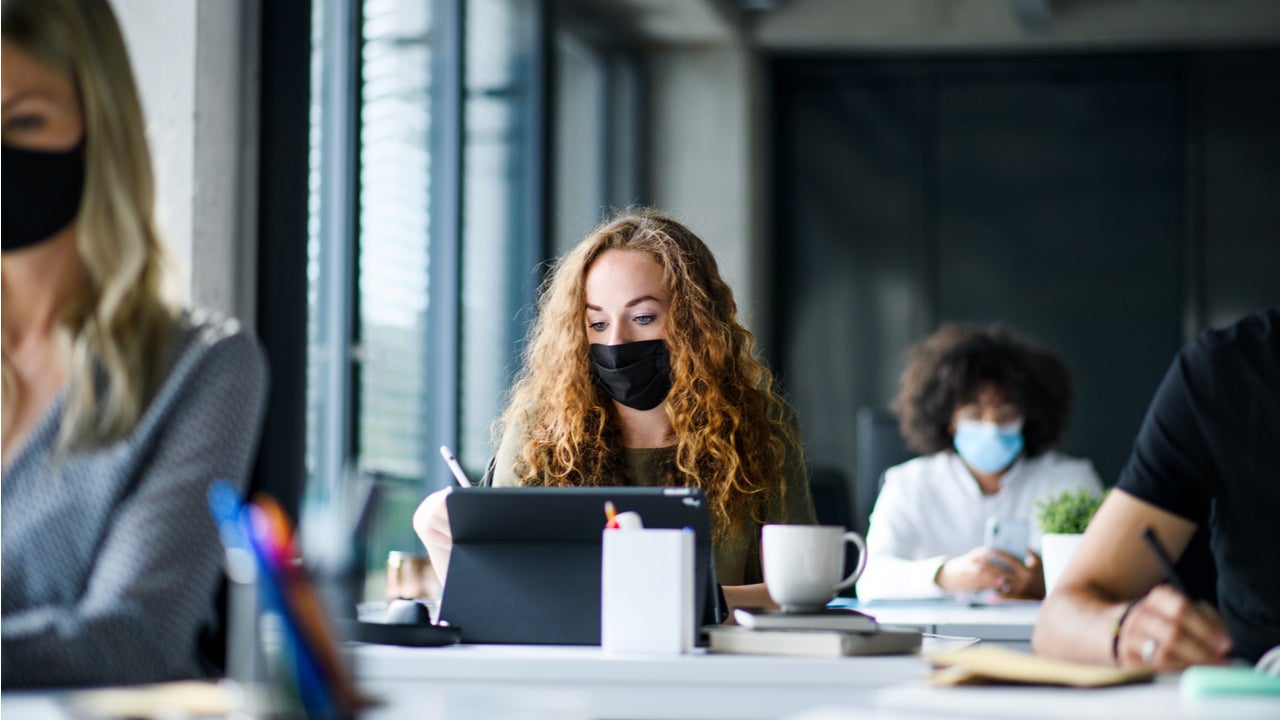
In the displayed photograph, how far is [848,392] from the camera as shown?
22.5 feet

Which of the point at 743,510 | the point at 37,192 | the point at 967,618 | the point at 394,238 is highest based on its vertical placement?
the point at 394,238

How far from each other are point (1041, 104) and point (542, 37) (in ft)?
8.43

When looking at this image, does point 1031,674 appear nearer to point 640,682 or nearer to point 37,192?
point 640,682

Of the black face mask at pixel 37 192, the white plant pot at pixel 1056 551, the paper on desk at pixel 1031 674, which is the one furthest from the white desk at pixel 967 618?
the black face mask at pixel 37 192

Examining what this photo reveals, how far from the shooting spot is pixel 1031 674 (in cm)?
143

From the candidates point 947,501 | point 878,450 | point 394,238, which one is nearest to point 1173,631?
Answer: point 947,501

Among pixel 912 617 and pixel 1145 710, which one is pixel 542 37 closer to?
pixel 912 617

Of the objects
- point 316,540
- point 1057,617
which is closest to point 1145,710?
point 1057,617

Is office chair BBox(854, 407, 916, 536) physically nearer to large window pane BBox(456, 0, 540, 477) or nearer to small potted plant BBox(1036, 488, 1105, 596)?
small potted plant BBox(1036, 488, 1105, 596)

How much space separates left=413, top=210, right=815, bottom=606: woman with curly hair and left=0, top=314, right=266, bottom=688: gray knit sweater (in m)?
1.13

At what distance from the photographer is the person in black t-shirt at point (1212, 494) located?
5.98ft

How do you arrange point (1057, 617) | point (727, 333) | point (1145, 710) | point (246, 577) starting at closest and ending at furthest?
point (246, 577) → point (1145, 710) → point (1057, 617) → point (727, 333)

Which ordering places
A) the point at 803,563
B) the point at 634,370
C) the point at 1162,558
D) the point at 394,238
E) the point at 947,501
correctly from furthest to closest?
the point at 394,238, the point at 947,501, the point at 634,370, the point at 803,563, the point at 1162,558

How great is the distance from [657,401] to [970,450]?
1535mm
